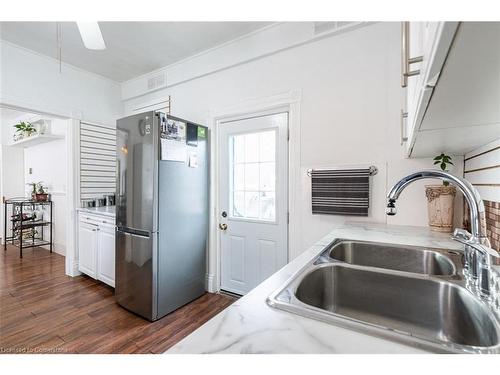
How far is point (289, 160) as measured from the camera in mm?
2297

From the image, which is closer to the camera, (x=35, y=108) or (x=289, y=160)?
(x=289, y=160)

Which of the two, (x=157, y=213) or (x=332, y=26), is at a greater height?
(x=332, y=26)

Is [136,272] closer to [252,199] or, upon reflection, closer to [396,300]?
[252,199]

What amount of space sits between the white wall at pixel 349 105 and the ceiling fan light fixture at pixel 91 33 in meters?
1.38

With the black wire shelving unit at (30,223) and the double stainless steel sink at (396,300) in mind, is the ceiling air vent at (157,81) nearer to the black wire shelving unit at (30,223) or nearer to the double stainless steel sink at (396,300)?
the double stainless steel sink at (396,300)

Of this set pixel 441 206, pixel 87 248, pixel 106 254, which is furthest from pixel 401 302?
pixel 87 248

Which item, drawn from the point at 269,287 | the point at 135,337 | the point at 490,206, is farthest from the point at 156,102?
the point at 490,206

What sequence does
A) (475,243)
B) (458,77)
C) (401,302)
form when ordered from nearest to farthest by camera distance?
(458,77), (475,243), (401,302)

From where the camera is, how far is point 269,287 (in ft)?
2.49

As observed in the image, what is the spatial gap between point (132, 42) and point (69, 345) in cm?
287

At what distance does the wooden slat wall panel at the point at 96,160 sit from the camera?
3.29m

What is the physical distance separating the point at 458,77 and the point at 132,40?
2960 mm

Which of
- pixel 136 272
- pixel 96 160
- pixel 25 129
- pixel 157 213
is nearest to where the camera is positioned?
pixel 157 213
